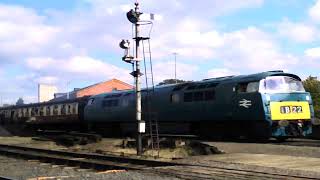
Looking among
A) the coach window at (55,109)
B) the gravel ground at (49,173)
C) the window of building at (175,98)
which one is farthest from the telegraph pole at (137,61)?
the coach window at (55,109)

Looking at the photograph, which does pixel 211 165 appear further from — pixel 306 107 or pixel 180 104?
pixel 180 104

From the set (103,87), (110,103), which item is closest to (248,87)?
(110,103)

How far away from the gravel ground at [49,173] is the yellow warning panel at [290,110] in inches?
379

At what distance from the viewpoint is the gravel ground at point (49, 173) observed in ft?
44.0

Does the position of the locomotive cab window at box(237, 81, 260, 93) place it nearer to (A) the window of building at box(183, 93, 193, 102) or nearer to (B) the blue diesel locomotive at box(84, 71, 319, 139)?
(B) the blue diesel locomotive at box(84, 71, 319, 139)

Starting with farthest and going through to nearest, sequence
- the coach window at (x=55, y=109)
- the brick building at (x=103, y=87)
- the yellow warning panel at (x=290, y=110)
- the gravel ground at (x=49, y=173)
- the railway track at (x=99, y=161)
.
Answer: the brick building at (x=103, y=87)
the coach window at (x=55, y=109)
the yellow warning panel at (x=290, y=110)
the railway track at (x=99, y=161)
the gravel ground at (x=49, y=173)

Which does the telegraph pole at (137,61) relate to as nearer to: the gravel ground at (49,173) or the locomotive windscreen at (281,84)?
the gravel ground at (49,173)

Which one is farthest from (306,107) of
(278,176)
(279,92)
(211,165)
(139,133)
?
(278,176)

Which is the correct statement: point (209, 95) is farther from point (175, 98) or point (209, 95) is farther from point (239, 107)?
point (175, 98)

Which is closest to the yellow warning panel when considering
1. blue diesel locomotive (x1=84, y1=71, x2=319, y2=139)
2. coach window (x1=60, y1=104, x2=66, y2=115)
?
blue diesel locomotive (x1=84, y1=71, x2=319, y2=139)

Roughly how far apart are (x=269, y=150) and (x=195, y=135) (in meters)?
8.49

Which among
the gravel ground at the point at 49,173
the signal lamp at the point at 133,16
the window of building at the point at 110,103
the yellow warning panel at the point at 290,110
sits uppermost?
the signal lamp at the point at 133,16

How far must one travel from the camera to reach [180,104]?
27.2m

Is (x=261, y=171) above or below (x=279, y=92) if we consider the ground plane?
below
